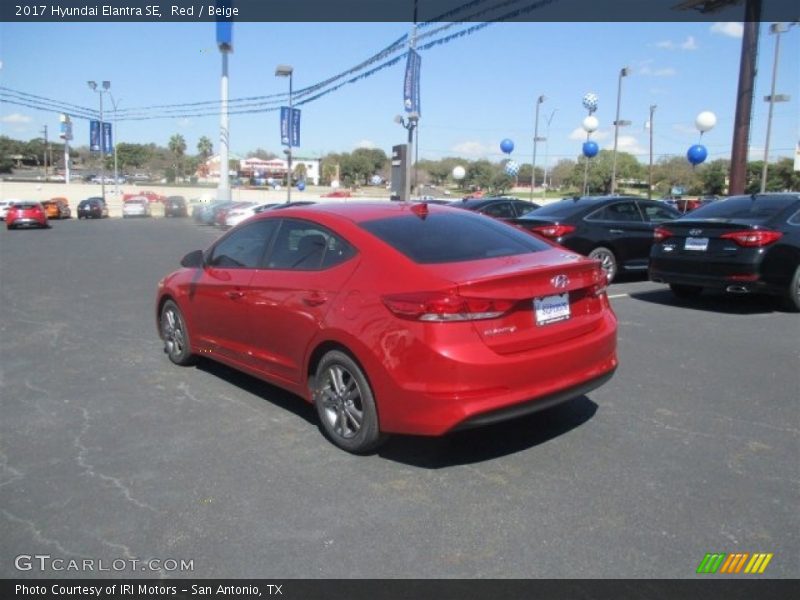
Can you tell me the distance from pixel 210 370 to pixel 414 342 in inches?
122

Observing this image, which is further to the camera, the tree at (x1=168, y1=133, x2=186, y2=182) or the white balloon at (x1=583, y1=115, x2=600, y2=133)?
the tree at (x1=168, y1=133, x2=186, y2=182)

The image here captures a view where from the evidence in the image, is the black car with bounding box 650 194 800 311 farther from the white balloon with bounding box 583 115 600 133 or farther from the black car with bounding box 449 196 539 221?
the white balloon with bounding box 583 115 600 133

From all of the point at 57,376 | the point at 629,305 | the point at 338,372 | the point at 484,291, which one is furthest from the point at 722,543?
the point at 629,305

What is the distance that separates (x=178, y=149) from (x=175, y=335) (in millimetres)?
138100

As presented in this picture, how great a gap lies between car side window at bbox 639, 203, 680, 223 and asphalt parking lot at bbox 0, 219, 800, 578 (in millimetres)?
5632

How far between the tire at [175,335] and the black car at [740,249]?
6.23 meters

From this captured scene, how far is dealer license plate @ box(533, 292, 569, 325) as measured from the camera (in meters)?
3.74

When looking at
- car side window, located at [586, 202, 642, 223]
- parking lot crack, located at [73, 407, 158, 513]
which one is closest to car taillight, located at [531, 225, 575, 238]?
car side window, located at [586, 202, 642, 223]

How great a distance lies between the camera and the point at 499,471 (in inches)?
146

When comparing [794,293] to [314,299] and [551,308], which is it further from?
[314,299]

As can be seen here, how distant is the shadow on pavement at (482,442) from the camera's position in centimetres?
392

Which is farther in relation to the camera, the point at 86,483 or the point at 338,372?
the point at 338,372

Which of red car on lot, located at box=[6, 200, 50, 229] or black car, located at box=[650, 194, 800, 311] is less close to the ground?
black car, located at box=[650, 194, 800, 311]
